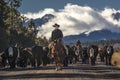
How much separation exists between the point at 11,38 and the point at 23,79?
87.9 metres

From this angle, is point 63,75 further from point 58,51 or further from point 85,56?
point 85,56

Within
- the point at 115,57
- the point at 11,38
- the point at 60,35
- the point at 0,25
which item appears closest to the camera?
the point at 115,57

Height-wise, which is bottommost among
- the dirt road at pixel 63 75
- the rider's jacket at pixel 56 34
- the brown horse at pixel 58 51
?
the dirt road at pixel 63 75

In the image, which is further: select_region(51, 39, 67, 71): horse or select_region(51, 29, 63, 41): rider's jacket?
select_region(51, 29, 63, 41): rider's jacket

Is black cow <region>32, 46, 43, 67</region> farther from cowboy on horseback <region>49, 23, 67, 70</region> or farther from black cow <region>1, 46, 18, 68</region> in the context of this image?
cowboy on horseback <region>49, 23, 67, 70</region>

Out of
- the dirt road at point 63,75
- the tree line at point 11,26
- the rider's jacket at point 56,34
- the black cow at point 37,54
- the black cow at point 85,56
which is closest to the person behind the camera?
the dirt road at point 63,75

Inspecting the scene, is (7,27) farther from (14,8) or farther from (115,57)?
(115,57)

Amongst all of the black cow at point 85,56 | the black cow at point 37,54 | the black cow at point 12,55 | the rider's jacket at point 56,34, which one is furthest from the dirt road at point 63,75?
the black cow at point 85,56

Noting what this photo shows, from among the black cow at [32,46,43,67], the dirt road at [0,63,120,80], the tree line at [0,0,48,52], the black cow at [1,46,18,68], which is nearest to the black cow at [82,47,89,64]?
the black cow at [32,46,43,67]

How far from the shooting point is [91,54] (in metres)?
43.7

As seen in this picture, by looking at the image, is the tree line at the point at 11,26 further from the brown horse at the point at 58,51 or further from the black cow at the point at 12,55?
the brown horse at the point at 58,51

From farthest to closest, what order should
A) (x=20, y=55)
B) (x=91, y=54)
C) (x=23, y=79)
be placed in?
(x=91, y=54), (x=20, y=55), (x=23, y=79)

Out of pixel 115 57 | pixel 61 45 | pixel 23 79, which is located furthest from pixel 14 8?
pixel 115 57

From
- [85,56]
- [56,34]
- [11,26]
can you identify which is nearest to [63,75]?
[56,34]
